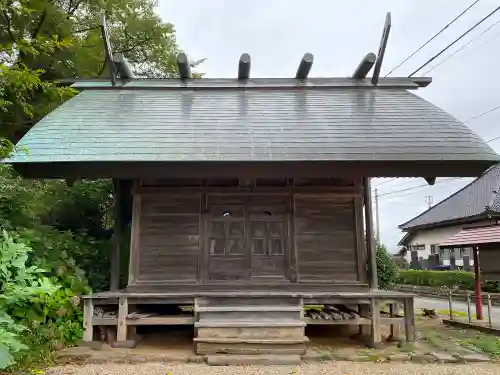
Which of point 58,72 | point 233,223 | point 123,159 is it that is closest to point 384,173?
point 233,223

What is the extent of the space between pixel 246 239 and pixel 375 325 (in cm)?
265

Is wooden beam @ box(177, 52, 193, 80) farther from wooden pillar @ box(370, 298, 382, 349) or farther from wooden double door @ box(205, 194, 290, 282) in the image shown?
wooden pillar @ box(370, 298, 382, 349)

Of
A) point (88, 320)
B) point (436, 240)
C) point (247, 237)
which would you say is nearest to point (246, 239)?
point (247, 237)

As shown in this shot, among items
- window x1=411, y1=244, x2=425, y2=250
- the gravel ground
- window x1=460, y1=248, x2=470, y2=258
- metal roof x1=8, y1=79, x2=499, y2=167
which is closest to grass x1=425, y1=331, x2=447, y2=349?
the gravel ground

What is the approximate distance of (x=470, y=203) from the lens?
23406 mm

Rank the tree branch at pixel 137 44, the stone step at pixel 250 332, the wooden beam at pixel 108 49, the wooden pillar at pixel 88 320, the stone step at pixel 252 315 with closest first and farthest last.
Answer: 1. the stone step at pixel 250 332
2. the stone step at pixel 252 315
3. the wooden pillar at pixel 88 320
4. the wooden beam at pixel 108 49
5. the tree branch at pixel 137 44

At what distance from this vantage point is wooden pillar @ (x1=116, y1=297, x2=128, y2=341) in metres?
6.34

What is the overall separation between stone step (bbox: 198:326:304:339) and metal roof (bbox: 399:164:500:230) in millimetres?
16644

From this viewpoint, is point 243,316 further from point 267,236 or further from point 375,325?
point 375,325

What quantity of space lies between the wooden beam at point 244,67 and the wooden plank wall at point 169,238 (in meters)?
3.07

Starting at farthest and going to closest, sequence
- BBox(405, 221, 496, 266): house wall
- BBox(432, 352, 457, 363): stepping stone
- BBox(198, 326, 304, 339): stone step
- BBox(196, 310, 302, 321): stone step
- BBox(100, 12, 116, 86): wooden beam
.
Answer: BBox(405, 221, 496, 266): house wall
BBox(100, 12, 116, 86): wooden beam
BBox(196, 310, 302, 321): stone step
BBox(198, 326, 304, 339): stone step
BBox(432, 352, 457, 363): stepping stone

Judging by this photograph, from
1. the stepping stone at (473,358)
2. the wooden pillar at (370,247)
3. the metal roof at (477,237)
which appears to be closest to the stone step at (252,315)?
the wooden pillar at (370,247)

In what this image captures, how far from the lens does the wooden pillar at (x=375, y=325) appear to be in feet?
20.9

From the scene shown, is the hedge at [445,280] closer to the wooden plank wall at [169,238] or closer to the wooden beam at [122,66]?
the wooden plank wall at [169,238]
